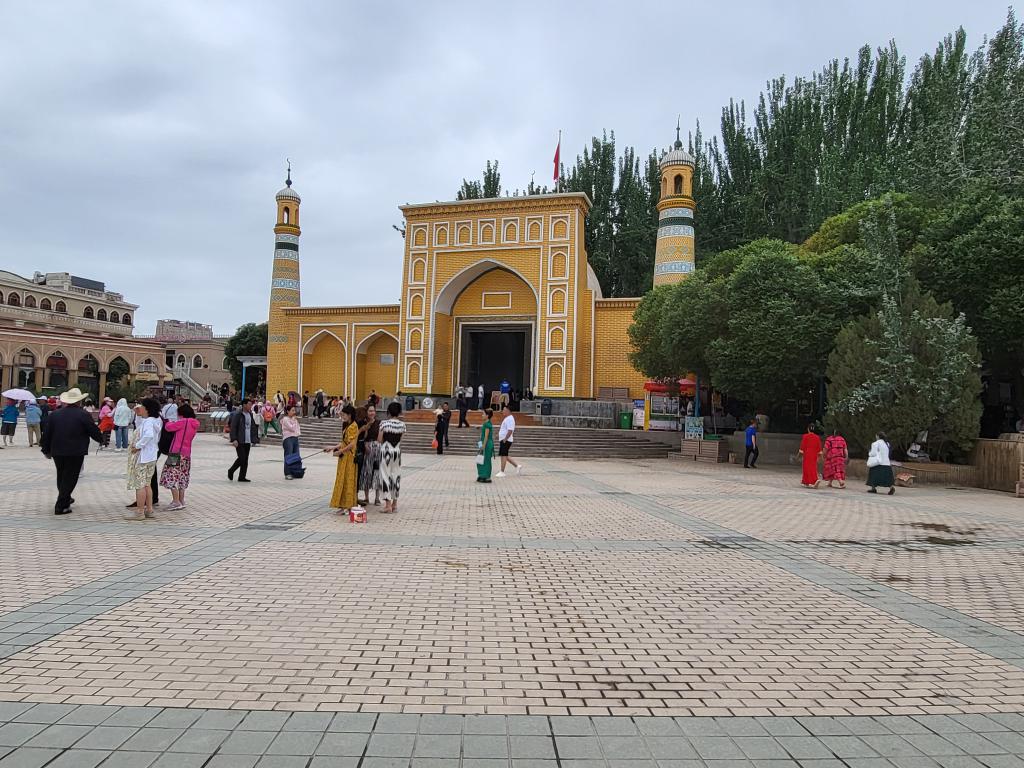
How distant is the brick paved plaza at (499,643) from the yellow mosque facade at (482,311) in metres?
20.3

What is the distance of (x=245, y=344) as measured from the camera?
2047 inches

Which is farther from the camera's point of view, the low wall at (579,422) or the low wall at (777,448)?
the low wall at (579,422)

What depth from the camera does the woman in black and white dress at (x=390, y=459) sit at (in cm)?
845

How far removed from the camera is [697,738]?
280 centimetres

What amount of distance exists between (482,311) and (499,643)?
27149 mm

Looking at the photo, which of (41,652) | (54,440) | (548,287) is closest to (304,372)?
(548,287)

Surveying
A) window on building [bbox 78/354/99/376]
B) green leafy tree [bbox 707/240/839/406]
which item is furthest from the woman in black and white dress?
window on building [bbox 78/354/99/376]

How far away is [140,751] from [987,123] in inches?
936

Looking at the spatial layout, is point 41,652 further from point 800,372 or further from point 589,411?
point 589,411

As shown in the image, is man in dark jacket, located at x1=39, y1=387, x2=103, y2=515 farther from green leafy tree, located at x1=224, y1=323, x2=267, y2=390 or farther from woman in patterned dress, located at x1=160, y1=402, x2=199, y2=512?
green leafy tree, located at x1=224, y1=323, x2=267, y2=390

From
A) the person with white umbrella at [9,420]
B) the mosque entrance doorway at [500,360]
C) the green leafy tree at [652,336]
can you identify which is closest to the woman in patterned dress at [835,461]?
the green leafy tree at [652,336]

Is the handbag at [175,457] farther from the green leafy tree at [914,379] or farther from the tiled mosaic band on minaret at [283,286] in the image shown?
the tiled mosaic band on minaret at [283,286]

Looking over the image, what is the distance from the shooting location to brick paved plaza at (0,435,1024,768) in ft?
8.95

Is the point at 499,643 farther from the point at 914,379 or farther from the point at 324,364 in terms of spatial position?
the point at 324,364
